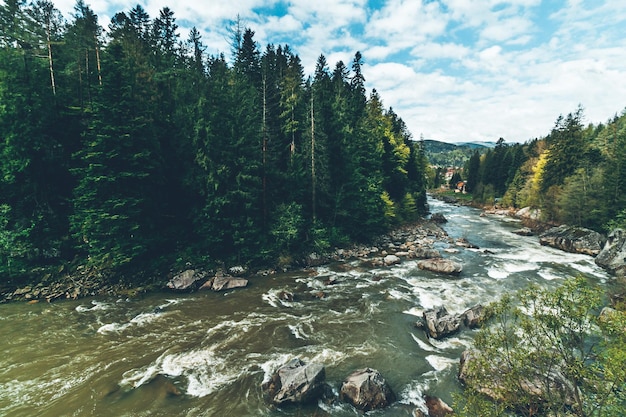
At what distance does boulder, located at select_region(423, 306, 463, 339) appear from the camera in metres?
15.0

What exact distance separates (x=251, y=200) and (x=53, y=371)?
15.9 meters

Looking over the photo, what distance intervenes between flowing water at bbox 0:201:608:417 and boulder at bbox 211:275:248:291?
0.64 meters

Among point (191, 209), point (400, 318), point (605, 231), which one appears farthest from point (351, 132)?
point (605, 231)

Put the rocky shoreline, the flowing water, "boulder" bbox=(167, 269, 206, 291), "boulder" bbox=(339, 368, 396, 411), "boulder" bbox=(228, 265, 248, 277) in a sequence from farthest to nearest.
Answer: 1. "boulder" bbox=(228, 265, 248, 277)
2. "boulder" bbox=(167, 269, 206, 291)
3. the rocky shoreline
4. the flowing water
5. "boulder" bbox=(339, 368, 396, 411)

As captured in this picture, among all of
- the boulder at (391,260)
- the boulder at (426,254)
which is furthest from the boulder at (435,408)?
the boulder at (426,254)

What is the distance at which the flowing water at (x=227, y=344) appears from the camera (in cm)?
1091

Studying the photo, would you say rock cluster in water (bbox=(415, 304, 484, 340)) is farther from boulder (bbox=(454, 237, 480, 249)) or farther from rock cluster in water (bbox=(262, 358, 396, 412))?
boulder (bbox=(454, 237, 480, 249))

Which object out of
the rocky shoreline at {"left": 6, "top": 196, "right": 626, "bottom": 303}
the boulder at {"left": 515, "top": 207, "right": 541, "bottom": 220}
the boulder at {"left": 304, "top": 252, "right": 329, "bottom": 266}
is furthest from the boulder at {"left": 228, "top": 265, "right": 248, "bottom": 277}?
the boulder at {"left": 515, "top": 207, "right": 541, "bottom": 220}

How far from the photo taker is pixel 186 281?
21328 millimetres

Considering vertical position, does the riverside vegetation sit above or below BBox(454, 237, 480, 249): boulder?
above

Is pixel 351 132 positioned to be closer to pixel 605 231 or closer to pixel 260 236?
pixel 260 236

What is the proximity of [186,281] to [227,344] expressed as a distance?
28.5 feet

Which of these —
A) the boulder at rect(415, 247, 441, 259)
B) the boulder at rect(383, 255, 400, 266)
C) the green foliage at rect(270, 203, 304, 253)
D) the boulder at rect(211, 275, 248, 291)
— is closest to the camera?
the boulder at rect(211, 275, 248, 291)

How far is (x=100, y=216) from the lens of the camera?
1941 cm
